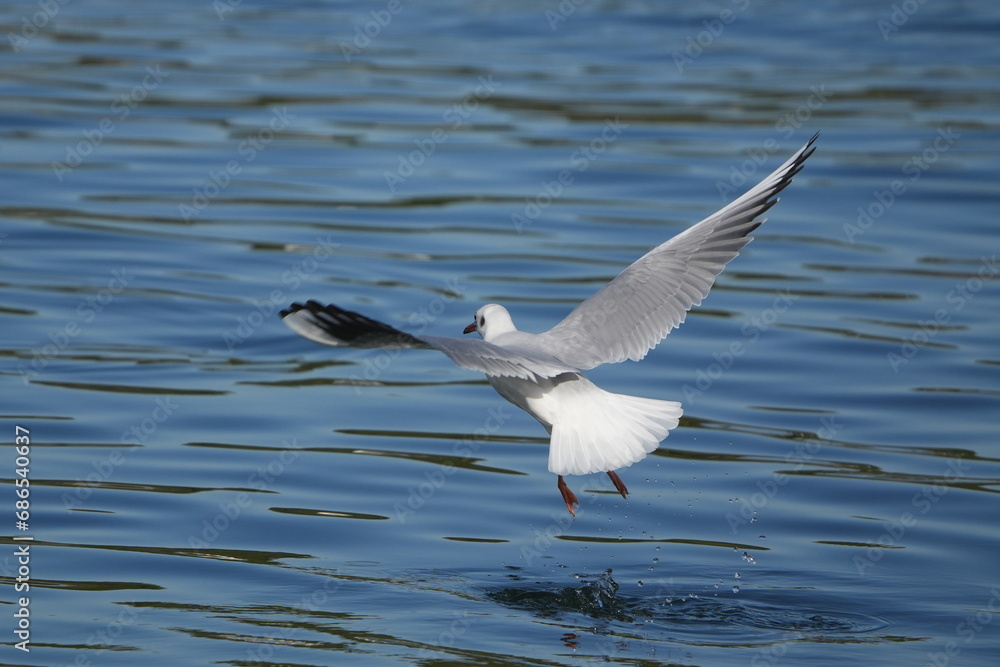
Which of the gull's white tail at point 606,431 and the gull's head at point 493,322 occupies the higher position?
the gull's head at point 493,322

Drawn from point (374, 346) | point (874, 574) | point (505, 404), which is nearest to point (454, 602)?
point (374, 346)

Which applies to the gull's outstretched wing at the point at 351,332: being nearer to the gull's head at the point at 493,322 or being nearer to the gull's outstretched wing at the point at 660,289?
the gull's outstretched wing at the point at 660,289

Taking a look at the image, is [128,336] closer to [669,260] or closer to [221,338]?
[221,338]

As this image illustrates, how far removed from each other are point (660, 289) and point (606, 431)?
130cm

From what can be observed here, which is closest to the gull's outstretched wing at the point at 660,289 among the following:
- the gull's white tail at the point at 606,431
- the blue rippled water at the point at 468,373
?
the gull's white tail at the point at 606,431

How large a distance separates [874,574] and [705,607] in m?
1.09

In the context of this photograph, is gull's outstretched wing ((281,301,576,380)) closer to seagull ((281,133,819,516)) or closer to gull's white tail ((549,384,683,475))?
seagull ((281,133,819,516))

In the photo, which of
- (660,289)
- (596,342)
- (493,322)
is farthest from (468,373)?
(596,342)

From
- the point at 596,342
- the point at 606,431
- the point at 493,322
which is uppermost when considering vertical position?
the point at 493,322

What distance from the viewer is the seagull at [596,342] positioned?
6418mm

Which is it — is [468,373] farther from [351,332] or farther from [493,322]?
[351,332]

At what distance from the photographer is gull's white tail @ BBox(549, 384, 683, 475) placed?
23.7 ft

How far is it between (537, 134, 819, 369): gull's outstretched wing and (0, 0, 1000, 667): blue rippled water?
1130mm

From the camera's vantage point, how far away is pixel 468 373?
1177 centimetres
